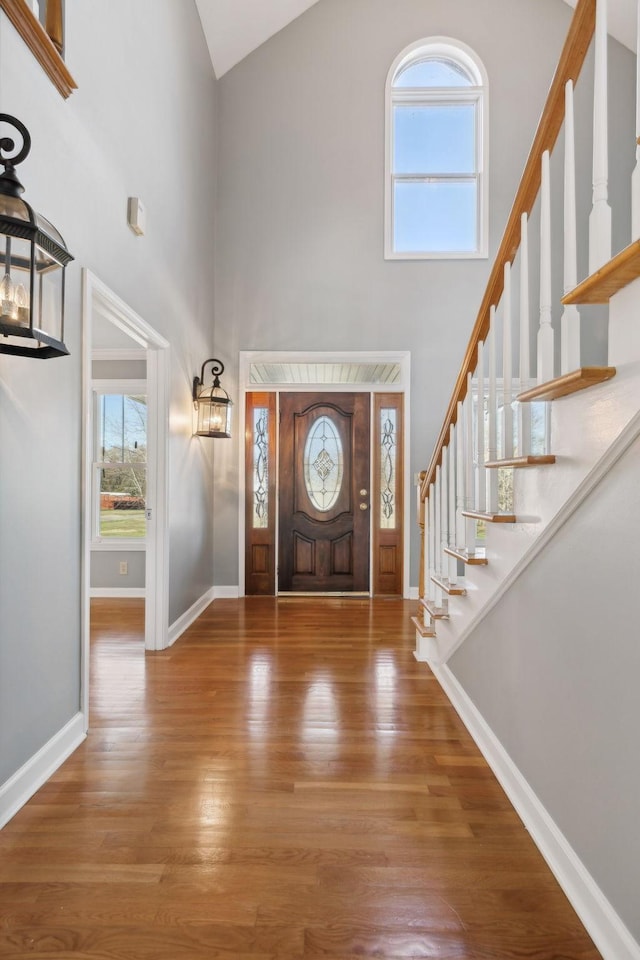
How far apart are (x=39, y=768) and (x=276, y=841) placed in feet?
3.10

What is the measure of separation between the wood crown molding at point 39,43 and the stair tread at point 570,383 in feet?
6.64

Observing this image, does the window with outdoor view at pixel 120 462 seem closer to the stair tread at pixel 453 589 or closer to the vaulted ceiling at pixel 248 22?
the vaulted ceiling at pixel 248 22

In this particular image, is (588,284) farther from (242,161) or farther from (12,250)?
(242,161)

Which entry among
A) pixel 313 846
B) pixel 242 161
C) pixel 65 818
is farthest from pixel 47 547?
pixel 242 161

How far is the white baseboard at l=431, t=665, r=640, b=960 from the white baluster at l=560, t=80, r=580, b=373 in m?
1.33

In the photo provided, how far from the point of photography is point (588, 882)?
1352 mm

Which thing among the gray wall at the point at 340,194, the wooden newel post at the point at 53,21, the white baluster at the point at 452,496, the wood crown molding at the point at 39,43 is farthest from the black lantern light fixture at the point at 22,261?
the gray wall at the point at 340,194

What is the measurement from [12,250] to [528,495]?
1.76 metres

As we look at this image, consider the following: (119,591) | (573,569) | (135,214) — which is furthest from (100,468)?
(573,569)

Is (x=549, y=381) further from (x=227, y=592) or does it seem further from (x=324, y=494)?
(x=227, y=592)

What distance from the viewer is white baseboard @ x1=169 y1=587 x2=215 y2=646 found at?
3658mm

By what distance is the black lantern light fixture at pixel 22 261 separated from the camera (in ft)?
4.92

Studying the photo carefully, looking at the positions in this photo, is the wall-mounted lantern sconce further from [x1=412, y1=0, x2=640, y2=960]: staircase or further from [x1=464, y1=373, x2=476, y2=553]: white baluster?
[x1=412, y1=0, x2=640, y2=960]: staircase

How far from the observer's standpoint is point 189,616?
161 inches
